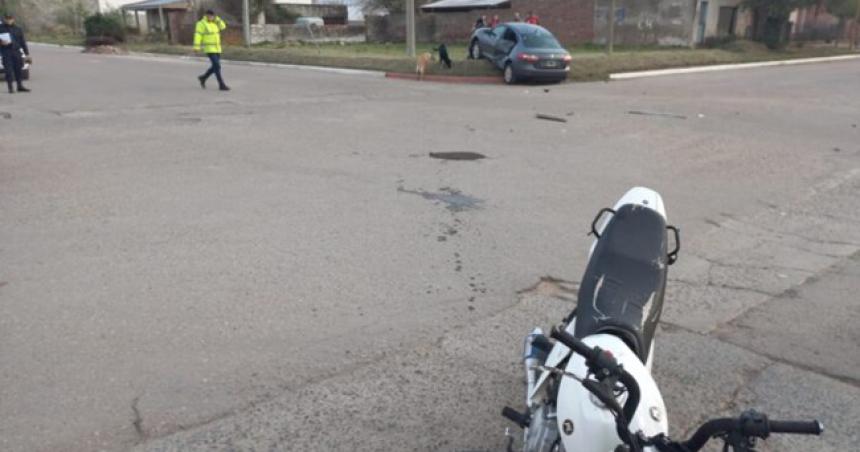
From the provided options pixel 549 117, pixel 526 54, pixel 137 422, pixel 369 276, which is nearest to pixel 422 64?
pixel 526 54

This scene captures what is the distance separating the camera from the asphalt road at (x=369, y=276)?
3688 millimetres

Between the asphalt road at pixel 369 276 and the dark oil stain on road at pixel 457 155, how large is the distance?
28 cm

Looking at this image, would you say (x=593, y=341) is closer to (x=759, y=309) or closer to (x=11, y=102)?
(x=759, y=309)

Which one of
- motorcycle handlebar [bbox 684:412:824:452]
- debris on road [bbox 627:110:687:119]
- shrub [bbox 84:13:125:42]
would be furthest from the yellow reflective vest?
shrub [bbox 84:13:125:42]

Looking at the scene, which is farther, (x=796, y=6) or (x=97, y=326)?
(x=796, y=6)

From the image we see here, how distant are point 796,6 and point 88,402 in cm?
3877

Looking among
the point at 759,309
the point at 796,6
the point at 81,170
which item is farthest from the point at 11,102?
the point at 796,6

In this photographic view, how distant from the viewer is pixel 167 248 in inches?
239

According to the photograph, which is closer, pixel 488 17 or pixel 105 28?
pixel 488 17

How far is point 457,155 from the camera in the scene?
33.8ft

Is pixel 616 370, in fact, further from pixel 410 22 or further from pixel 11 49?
pixel 410 22

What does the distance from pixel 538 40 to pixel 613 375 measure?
20.9 metres

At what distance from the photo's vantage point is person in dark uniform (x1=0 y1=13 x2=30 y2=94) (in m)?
16.2

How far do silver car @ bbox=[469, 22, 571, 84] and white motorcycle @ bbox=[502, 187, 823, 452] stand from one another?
18353 mm
